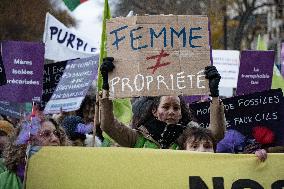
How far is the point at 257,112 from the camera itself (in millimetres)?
6234

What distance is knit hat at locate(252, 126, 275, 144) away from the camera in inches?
236

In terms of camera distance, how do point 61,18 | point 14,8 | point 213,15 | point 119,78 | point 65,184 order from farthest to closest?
1. point 61,18
2. point 14,8
3. point 213,15
4. point 119,78
5. point 65,184

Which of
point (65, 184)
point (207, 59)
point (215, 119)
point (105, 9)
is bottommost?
point (65, 184)

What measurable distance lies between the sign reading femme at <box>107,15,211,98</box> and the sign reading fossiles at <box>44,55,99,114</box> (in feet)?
9.05

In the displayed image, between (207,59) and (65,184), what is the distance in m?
1.28

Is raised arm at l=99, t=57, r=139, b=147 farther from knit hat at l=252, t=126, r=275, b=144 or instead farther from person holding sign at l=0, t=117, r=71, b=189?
knit hat at l=252, t=126, r=275, b=144

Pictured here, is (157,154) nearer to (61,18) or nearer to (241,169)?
(241,169)

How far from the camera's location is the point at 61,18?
106 ft

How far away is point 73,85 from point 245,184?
3825mm

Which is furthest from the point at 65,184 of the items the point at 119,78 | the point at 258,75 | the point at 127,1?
the point at 127,1

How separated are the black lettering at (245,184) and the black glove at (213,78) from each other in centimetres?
69

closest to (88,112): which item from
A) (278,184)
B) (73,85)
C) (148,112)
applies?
(73,85)

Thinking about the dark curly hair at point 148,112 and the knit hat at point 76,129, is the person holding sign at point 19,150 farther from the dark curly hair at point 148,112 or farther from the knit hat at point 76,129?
the knit hat at point 76,129

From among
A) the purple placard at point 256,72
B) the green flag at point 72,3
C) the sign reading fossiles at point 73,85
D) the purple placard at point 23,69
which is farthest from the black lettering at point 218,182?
the purple placard at point 256,72
